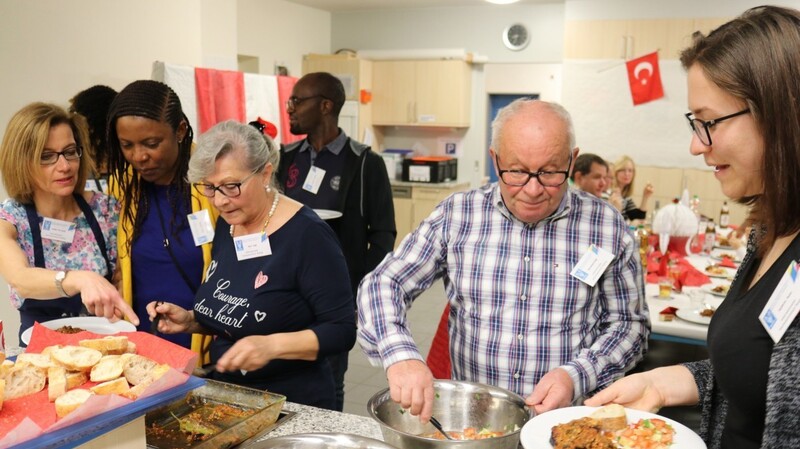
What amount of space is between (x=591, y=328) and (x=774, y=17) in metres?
0.94

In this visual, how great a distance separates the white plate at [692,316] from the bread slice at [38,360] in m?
2.57

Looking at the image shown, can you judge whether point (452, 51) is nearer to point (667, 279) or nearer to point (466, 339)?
point (667, 279)

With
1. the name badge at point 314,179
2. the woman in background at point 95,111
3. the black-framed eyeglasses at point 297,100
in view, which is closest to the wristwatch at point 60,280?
the woman in background at point 95,111

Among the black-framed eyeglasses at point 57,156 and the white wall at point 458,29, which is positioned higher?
the white wall at point 458,29

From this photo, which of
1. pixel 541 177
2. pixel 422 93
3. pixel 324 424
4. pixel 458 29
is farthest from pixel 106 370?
pixel 458 29

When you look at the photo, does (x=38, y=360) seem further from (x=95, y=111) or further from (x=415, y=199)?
(x=415, y=199)

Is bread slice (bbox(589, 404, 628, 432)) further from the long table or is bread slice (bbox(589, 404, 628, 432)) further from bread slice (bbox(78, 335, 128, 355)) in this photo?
the long table

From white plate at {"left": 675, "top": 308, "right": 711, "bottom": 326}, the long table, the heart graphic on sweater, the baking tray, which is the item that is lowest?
the long table

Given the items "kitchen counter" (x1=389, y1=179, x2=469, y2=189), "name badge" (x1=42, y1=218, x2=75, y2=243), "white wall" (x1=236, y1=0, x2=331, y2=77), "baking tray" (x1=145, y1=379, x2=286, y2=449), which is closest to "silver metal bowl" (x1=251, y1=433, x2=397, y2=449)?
"baking tray" (x1=145, y1=379, x2=286, y2=449)

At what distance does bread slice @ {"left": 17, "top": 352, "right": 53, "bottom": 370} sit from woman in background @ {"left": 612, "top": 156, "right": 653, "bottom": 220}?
15.3 feet

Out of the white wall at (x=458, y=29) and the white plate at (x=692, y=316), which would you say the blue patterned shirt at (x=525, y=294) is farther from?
the white wall at (x=458, y=29)

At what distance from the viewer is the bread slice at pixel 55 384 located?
47.4 inches

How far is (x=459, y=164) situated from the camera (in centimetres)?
830

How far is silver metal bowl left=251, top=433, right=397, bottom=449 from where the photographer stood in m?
1.31
